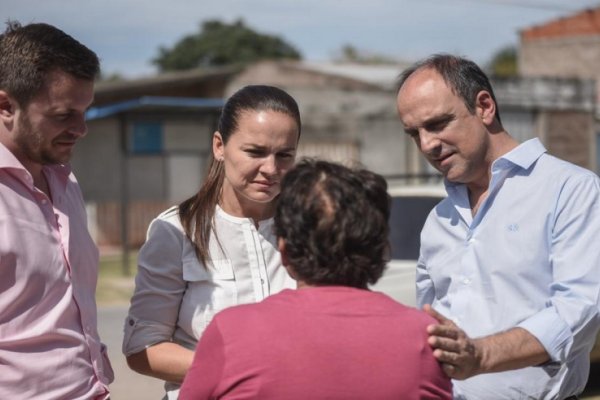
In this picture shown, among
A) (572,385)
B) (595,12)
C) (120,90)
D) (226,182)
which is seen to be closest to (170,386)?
(226,182)

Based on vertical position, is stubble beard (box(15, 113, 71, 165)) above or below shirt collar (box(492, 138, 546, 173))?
above

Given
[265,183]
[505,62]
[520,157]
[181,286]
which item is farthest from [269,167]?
[505,62]

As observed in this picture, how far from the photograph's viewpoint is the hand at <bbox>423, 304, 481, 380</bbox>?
7.47ft

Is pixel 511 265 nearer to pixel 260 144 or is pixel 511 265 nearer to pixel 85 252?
pixel 260 144

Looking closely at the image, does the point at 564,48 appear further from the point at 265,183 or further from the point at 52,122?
the point at 52,122

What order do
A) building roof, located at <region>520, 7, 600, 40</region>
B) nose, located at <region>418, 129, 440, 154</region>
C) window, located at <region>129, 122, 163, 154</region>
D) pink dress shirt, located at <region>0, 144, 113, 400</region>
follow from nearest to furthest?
pink dress shirt, located at <region>0, 144, 113, 400</region>
nose, located at <region>418, 129, 440, 154</region>
window, located at <region>129, 122, 163, 154</region>
building roof, located at <region>520, 7, 600, 40</region>

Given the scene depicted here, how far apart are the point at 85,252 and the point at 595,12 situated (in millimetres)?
41478

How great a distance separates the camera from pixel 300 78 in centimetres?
3173

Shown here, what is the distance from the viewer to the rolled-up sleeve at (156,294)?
10.1 ft

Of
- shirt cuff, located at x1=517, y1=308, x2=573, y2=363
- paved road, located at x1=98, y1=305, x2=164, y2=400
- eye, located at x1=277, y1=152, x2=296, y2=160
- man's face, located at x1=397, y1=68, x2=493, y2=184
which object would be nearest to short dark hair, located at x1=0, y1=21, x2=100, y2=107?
eye, located at x1=277, y1=152, x2=296, y2=160

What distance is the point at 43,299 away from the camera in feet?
9.05

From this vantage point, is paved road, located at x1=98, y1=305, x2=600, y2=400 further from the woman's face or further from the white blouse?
the woman's face

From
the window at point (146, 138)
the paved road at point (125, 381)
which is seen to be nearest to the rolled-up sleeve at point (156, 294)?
the paved road at point (125, 381)

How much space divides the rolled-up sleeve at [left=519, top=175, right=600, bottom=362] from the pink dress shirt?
1249 millimetres
